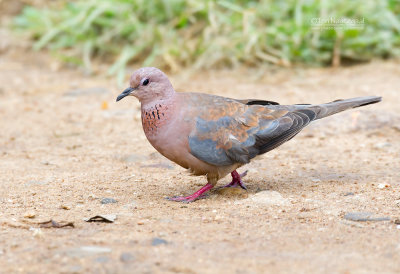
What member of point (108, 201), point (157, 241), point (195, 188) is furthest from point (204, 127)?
point (157, 241)

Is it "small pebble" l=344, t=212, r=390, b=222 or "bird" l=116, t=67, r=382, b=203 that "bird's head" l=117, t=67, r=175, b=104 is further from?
"small pebble" l=344, t=212, r=390, b=222

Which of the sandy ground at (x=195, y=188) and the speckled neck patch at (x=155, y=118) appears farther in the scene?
the speckled neck patch at (x=155, y=118)

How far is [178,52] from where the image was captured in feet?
25.7

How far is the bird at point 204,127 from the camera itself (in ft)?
13.2

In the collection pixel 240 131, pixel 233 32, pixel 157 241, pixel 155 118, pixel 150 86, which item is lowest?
pixel 157 241

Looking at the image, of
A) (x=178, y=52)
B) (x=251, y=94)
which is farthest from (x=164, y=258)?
(x=178, y=52)

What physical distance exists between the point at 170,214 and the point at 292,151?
6.26ft

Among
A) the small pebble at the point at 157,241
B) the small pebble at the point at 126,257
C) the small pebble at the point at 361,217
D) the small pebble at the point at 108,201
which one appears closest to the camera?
the small pebble at the point at 126,257

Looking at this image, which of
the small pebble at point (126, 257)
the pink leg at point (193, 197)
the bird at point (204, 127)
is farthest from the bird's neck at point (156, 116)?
the small pebble at point (126, 257)

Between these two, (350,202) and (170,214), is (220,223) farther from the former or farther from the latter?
(350,202)

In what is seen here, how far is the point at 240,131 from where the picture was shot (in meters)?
4.23

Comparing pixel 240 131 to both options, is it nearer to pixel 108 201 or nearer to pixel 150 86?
pixel 150 86

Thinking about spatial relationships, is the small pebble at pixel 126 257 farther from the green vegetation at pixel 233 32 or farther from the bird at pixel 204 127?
the green vegetation at pixel 233 32

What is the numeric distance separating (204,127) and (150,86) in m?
0.46
